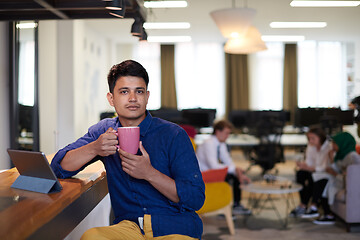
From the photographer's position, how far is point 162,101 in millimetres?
12742

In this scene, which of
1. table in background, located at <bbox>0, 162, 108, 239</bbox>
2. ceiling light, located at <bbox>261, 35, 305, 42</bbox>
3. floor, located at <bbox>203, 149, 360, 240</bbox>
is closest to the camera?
table in background, located at <bbox>0, 162, 108, 239</bbox>

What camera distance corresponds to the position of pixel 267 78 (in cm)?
1295

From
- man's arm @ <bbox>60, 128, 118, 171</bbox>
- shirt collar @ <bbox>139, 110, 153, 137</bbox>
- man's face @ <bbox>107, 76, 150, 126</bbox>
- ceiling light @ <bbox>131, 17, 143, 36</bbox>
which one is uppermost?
ceiling light @ <bbox>131, 17, 143, 36</bbox>

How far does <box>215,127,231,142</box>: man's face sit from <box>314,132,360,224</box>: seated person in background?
1307mm

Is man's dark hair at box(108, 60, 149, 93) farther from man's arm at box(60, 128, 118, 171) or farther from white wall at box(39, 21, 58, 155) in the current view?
white wall at box(39, 21, 58, 155)

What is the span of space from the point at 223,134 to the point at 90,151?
3.36 meters

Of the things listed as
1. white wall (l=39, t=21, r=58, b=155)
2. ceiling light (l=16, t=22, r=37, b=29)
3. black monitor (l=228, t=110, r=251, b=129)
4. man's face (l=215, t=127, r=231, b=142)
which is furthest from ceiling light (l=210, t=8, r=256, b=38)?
black monitor (l=228, t=110, r=251, b=129)

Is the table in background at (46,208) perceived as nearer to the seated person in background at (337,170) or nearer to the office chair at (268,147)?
the seated person in background at (337,170)

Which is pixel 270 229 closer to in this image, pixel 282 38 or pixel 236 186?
pixel 236 186

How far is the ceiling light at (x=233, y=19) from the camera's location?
5.38 meters

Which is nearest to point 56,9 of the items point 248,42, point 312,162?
point 248,42

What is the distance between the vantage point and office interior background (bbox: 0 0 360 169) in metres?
6.61

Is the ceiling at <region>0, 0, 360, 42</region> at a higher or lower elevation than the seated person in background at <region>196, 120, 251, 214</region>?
higher

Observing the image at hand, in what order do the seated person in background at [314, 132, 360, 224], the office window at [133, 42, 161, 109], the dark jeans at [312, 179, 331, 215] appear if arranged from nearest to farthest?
the seated person in background at [314, 132, 360, 224] < the dark jeans at [312, 179, 331, 215] < the office window at [133, 42, 161, 109]
